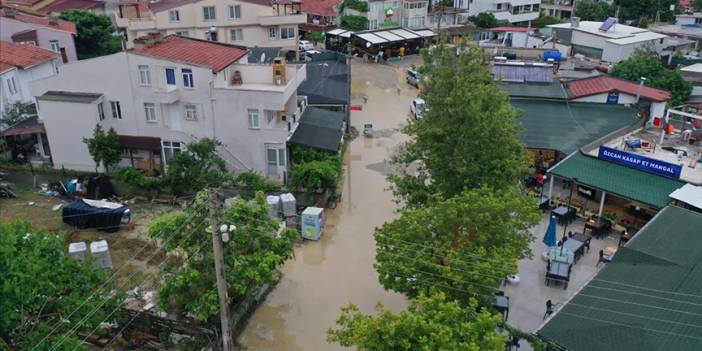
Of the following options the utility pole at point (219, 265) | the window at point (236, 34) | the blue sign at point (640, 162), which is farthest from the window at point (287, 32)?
the utility pole at point (219, 265)

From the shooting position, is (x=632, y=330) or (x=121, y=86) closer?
(x=632, y=330)

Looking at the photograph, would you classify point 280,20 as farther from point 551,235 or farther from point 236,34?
point 551,235


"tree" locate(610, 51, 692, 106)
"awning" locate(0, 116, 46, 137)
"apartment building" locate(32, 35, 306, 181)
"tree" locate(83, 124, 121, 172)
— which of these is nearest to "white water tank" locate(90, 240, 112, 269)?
"tree" locate(83, 124, 121, 172)

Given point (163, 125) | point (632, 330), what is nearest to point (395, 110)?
point (163, 125)

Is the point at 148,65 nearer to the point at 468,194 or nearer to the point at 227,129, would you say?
the point at 227,129

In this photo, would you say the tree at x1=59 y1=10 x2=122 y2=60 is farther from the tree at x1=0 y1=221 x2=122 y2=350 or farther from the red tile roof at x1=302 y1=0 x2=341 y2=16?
the tree at x1=0 y1=221 x2=122 y2=350
